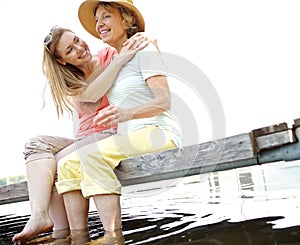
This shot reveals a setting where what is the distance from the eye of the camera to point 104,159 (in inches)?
61.1

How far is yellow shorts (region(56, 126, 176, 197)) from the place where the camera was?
4.92 feet

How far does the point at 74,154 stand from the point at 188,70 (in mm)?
716

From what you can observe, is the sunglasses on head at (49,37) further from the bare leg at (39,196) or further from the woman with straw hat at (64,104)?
the bare leg at (39,196)

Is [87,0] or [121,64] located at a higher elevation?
[87,0]

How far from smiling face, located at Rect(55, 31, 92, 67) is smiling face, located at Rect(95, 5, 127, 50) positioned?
120 mm

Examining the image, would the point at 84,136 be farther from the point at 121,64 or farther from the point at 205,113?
the point at 205,113

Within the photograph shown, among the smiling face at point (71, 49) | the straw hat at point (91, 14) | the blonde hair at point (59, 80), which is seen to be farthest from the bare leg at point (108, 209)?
the straw hat at point (91, 14)

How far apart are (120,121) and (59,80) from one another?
568 millimetres

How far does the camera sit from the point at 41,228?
1674mm

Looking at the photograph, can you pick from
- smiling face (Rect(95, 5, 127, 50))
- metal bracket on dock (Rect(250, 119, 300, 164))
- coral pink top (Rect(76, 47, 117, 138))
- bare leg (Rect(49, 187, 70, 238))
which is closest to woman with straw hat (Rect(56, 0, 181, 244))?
smiling face (Rect(95, 5, 127, 50))

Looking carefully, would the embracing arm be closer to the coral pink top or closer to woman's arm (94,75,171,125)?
woman's arm (94,75,171,125)

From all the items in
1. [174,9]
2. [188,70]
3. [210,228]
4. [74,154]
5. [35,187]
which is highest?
[174,9]

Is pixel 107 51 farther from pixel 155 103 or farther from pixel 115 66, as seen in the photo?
pixel 155 103

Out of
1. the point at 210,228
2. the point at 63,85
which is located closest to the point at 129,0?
the point at 63,85
